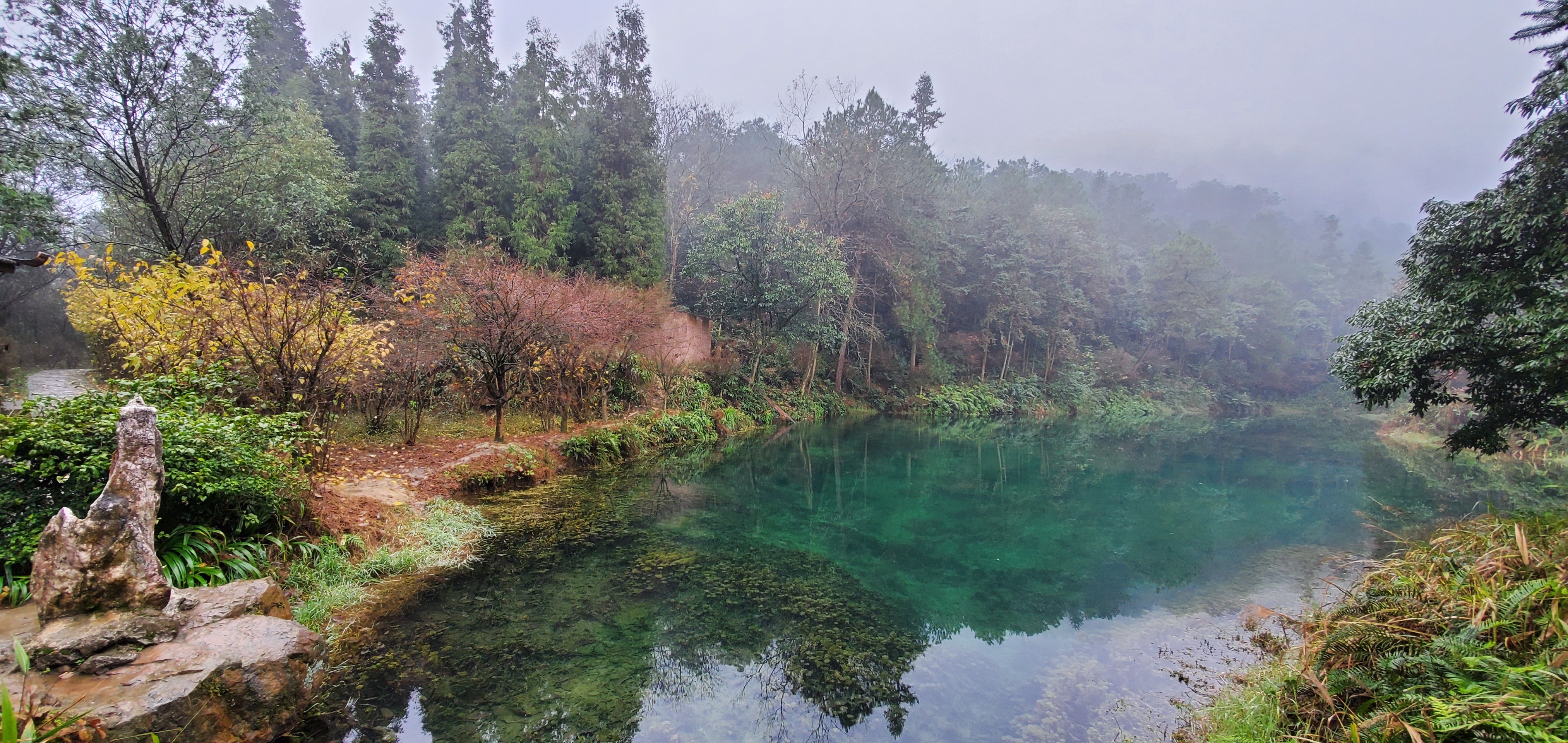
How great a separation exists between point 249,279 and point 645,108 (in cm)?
1308

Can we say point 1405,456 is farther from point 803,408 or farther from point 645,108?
point 645,108

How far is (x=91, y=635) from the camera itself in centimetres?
277

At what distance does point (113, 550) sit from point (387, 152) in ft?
59.9

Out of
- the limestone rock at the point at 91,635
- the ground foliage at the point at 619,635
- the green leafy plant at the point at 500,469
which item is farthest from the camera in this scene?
the green leafy plant at the point at 500,469

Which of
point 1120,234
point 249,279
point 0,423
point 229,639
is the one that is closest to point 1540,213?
point 229,639

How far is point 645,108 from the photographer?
60.4 feet

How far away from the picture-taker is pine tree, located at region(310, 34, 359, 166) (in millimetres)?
20641

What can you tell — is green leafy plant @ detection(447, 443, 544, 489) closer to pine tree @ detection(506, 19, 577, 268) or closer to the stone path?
pine tree @ detection(506, 19, 577, 268)

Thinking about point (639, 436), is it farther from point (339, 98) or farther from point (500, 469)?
point (339, 98)

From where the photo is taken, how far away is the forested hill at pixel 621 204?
9.15 m

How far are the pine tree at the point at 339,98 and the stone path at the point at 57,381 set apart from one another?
9.35 m

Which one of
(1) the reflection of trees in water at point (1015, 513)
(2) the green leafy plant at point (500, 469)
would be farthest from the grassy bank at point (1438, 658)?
(2) the green leafy plant at point (500, 469)

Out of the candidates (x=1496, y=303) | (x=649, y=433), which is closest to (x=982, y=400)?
(x=649, y=433)

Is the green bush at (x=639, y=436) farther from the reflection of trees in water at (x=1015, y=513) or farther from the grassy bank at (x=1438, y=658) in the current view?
the grassy bank at (x=1438, y=658)
